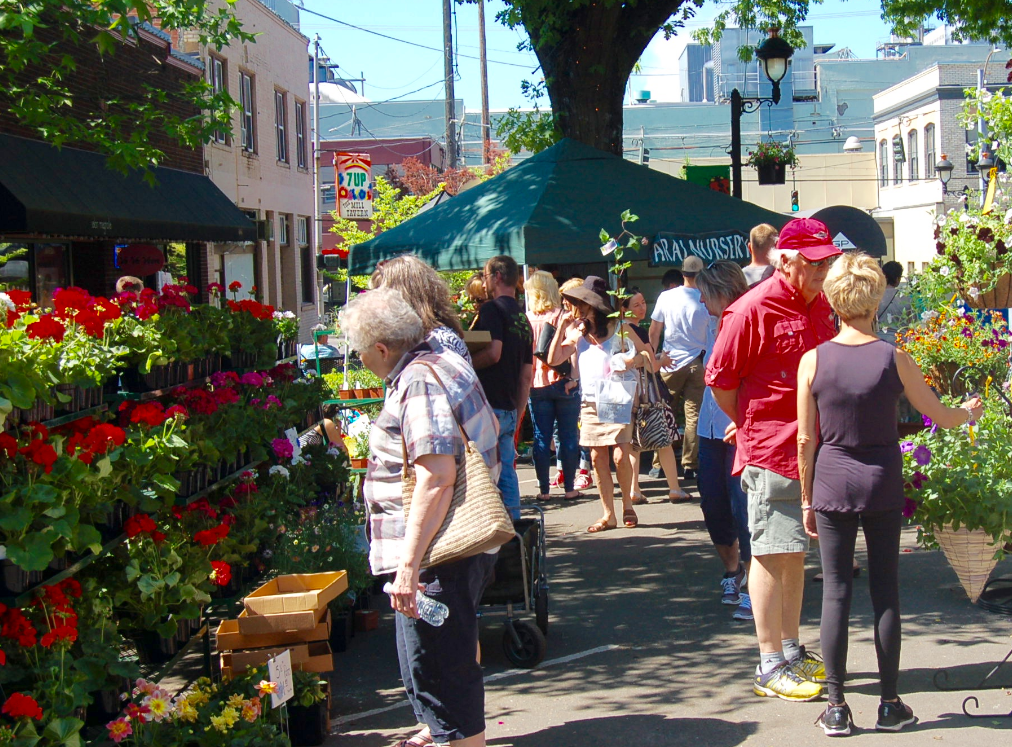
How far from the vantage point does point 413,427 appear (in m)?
3.46

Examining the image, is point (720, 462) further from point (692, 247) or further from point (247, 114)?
point (247, 114)

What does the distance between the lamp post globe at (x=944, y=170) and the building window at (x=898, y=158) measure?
5119 millimetres

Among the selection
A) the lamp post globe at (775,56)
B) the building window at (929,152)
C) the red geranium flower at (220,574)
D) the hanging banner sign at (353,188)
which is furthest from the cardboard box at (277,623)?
the building window at (929,152)

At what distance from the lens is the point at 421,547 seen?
11.3ft

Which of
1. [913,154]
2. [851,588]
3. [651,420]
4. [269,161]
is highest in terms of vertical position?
[913,154]

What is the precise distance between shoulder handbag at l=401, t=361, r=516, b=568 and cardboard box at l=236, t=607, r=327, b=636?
1.20 m

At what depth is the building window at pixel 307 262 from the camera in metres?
31.5

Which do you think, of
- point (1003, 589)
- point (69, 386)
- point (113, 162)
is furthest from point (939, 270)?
point (113, 162)

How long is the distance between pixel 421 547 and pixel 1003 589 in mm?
3787

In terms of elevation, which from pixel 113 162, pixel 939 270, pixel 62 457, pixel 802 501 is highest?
pixel 113 162

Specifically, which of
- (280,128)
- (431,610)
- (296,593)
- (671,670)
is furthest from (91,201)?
(280,128)

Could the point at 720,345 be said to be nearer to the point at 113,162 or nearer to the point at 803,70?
the point at 113,162

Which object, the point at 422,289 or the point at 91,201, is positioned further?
the point at 91,201

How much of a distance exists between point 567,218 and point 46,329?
6453mm
